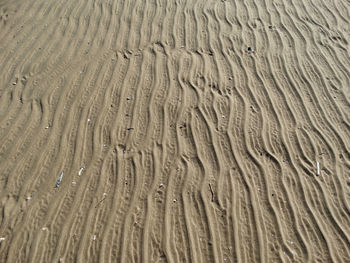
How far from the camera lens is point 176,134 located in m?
3.64

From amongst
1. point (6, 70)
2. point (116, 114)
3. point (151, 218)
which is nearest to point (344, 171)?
point (151, 218)

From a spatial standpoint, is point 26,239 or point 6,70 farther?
point 6,70

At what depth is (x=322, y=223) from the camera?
2.92 m

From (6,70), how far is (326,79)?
14.1ft

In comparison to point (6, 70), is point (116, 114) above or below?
below

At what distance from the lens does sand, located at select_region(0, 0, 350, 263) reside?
9.44 ft

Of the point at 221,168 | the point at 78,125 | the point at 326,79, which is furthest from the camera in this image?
the point at 326,79

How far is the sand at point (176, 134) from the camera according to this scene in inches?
113

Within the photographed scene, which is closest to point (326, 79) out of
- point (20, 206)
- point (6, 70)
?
point (20, 206)

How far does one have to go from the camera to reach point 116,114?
3879 mm

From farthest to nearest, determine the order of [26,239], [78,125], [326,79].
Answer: [326,79], [78,125], [26,239]

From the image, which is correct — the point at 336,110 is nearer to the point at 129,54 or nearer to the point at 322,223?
the point at 322,223

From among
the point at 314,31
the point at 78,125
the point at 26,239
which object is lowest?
the point at 26,239

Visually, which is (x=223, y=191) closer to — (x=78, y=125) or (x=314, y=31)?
(x=78, y=125)
